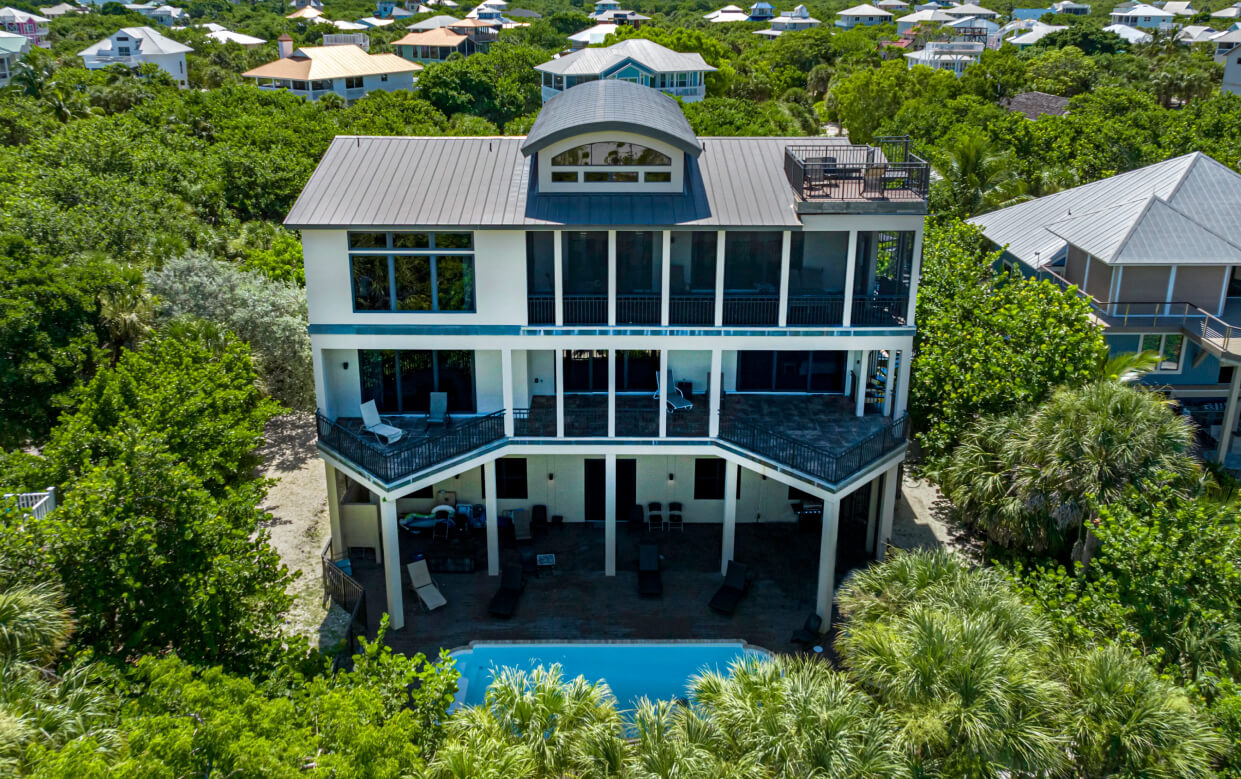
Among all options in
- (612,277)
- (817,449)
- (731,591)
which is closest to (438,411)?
(612,277)

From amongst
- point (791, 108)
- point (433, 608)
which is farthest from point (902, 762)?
point (791, 108)

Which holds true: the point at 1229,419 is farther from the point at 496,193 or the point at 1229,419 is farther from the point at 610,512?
the point at 496,193

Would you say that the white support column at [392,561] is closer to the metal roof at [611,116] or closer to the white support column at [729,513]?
the white support column at [729,513]

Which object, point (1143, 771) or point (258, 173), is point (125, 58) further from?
point (1143, 771)

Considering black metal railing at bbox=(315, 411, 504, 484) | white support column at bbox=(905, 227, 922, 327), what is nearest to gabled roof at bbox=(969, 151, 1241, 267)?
white support column at bbox=(905, 227, 922, 327)

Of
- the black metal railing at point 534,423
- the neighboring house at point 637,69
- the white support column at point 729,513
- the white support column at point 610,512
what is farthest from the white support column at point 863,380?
the neighboring house at point 637,69

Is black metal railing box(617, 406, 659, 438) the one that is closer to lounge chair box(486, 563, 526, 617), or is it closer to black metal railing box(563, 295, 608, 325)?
→ black metal railing box(563, 295, 608, 325)
